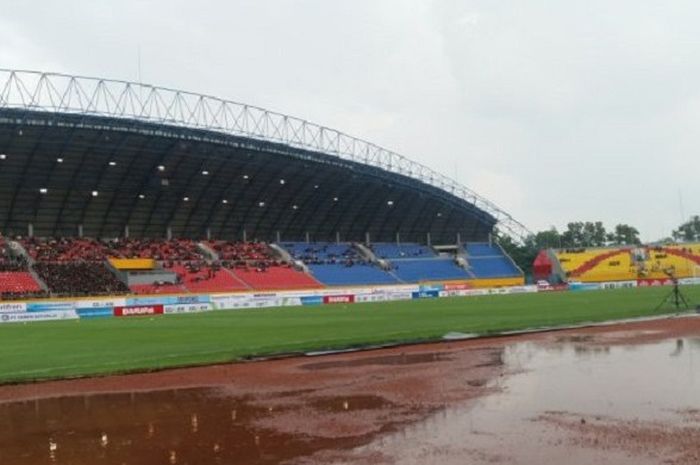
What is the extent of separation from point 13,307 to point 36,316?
1.71m

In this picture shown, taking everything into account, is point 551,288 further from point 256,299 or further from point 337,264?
point 256,299

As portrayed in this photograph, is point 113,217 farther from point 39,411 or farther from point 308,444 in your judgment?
point 308,444

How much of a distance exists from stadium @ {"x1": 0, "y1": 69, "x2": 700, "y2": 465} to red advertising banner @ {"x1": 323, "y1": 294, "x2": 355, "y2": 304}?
22 centimetres

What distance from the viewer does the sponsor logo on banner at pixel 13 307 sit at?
172 ft

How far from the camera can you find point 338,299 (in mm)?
71125

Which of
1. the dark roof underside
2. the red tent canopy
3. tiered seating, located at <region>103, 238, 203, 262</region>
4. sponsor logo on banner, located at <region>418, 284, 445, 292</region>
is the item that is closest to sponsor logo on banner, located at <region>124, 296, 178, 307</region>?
the dark roof underside

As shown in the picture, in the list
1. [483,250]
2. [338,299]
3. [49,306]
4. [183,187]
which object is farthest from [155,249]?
[483,250]

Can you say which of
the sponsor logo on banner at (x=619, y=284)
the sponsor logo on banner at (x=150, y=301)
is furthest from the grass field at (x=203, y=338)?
the sponsor logo on banner at (x=619, y=284)

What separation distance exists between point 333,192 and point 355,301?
27528 millimetres

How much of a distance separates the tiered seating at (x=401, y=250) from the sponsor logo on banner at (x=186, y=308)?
4742 cm

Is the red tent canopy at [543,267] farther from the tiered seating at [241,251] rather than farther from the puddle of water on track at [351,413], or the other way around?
the puddle of water on track at [351,413]

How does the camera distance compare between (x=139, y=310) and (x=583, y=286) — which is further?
(x=583, y=286)

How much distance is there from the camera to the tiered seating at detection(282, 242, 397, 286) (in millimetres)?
93312

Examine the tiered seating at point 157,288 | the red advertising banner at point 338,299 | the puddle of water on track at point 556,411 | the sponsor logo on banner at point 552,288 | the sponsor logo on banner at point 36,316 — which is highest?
the tiered seating at point 157,288
